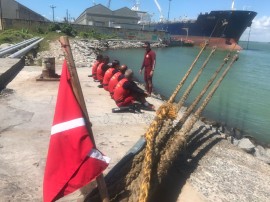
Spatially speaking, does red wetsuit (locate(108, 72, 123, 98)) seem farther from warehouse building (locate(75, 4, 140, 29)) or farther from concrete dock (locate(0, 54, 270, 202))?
warehouse building (locate(75, 4, 140, 29))

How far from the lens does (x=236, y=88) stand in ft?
81.0

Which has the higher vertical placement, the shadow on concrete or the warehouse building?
the warehouse building

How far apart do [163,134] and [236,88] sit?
67.8 ft

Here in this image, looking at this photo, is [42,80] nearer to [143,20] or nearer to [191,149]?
[191,149]

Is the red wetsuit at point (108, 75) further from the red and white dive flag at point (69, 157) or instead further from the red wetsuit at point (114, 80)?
the red and white dive flag at point (69, 157)

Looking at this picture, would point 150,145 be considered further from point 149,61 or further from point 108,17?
point 108,17

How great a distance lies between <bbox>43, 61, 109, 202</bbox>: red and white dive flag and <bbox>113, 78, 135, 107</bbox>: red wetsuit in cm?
549

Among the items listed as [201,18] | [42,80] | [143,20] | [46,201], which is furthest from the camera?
[143,20]

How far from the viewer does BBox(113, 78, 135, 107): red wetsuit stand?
8.82 metres

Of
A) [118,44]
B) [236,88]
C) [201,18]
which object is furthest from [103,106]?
[201,18]

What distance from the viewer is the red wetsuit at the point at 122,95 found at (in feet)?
28.9

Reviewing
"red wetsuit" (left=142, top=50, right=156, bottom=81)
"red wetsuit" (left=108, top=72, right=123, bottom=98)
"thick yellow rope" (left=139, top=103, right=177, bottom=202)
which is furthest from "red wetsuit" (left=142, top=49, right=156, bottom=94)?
"thick yellow rope" (left=139, top=103, right=177, bottom=202)

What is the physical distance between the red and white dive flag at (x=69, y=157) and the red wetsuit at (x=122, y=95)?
549cm

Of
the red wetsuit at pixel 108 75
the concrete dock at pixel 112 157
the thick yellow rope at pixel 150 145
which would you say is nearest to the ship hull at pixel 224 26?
the red wetsuit at pixel 108 75
